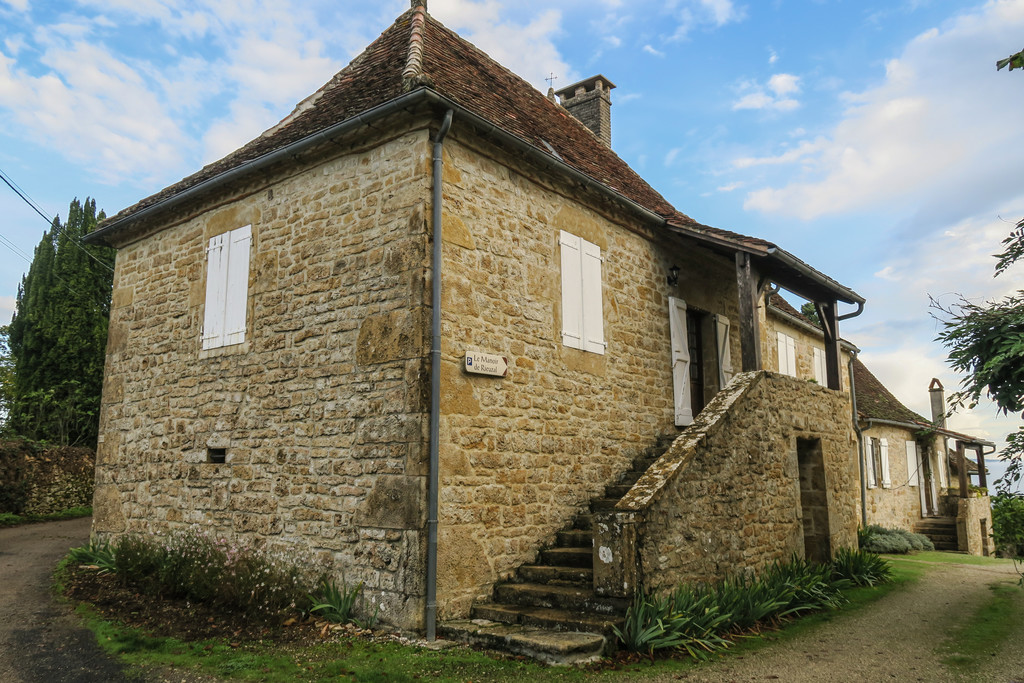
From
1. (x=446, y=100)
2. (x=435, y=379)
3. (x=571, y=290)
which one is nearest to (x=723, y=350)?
(x=571, y=290)

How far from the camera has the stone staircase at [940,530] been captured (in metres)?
19.0

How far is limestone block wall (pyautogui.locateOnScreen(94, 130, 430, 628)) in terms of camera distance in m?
6.23

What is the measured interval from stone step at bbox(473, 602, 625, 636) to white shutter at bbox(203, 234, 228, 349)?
4342 millimetres

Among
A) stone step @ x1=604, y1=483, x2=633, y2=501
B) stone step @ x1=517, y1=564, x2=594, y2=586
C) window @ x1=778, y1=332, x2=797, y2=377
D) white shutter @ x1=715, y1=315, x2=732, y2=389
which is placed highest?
window @ x1=778, y1=332, x2=797, y2=377

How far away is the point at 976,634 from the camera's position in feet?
22.1

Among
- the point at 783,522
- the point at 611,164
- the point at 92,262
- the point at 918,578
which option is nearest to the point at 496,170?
the point at 611,164

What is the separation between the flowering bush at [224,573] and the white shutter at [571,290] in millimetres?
3441

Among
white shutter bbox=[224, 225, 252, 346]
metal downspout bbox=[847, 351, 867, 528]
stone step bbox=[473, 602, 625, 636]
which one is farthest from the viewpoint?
metal downspout bbox=[847, 351, 867, 528]

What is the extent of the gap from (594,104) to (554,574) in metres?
9.79

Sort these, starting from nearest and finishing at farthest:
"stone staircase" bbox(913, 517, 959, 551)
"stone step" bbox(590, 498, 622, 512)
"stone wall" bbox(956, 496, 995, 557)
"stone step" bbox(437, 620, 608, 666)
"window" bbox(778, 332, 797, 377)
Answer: "stone step" bbox(437, 620, 608, 666), "stone step" bbox(590, 498, 622, 512), "window" bbox(778, 332, 797, 377), "stone wall" bbox(956, 496, 995, 557), "stone staircase" bbox(913, 517, 959, 551)

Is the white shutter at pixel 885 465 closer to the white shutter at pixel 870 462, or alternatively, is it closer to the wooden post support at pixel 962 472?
the white shutter at pixel 870 462

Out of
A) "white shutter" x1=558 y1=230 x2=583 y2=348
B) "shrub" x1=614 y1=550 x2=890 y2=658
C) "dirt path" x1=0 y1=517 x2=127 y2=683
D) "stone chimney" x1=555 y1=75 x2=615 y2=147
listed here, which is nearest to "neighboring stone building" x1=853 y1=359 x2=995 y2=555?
"stone chimney" x1=555 y1=75 x2=615 y2=147

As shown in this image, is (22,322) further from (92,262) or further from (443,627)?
(443,627)

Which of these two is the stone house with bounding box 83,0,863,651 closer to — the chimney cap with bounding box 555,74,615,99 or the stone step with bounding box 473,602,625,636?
the stone step with bounding box 473,602,625,636
